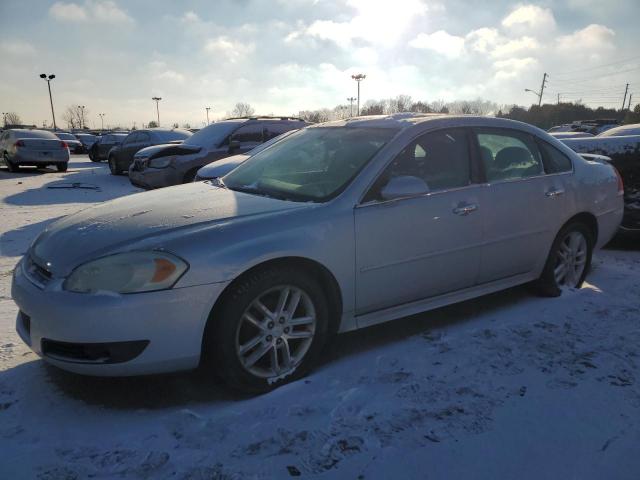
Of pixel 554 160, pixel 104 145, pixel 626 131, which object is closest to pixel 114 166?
pixel 104 145

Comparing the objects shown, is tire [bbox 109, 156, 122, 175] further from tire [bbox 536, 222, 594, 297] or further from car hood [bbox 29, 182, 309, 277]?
tire [bbox 536, 222, 594, 297]

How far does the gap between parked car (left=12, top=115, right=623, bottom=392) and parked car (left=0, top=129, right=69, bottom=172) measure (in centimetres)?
1509

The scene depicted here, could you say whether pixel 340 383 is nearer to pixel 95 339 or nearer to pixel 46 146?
pixel 95 339

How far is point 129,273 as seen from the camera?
244cm

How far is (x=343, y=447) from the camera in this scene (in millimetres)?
2266

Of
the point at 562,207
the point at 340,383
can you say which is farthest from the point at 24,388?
the point at 562,207

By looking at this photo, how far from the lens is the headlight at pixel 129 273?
2416 millimetres

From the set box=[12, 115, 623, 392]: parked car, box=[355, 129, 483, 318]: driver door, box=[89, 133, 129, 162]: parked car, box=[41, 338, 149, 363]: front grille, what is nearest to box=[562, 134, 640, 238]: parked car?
box=[12, 115, 623, 392]: parked car

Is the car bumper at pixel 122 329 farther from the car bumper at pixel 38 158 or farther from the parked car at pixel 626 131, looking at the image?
the car bumper at pixel 38 158

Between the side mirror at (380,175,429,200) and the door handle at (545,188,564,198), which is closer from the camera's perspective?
the side mirror at (380,175,429,200)

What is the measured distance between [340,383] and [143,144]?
1371 cm

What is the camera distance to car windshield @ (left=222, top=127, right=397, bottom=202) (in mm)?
3201

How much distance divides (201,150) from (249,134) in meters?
0.98

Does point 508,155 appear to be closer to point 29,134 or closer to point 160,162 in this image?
point 160,162
